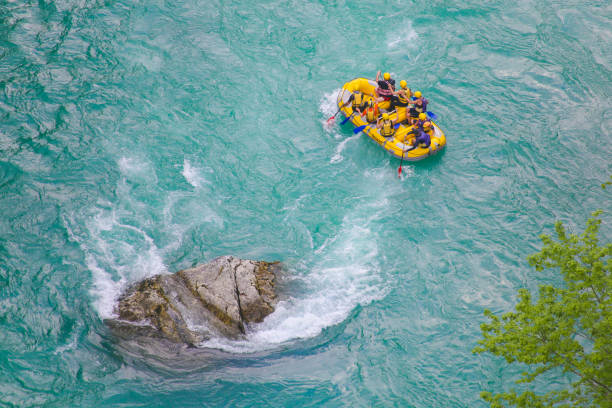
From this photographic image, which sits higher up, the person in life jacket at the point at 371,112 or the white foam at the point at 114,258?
the person in life jacket at the point at 371,112

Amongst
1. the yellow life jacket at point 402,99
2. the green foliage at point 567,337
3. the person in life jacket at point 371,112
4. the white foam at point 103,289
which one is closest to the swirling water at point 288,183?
the white foam at point 103,289

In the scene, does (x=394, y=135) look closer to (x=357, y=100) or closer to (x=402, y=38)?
(x=357, y=100)

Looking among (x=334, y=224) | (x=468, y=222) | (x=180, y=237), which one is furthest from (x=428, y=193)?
(x=180, y=237)

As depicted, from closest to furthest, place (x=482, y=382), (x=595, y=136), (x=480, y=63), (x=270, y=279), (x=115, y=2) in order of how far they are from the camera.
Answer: (x=482, y=382) < (x=270, y=279) < (x=595, y=136) < (x=480, y=63) < (x=115, y=2)

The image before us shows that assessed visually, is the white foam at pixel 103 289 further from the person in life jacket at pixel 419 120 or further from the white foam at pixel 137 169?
the person in life jacket at pixel 419 120

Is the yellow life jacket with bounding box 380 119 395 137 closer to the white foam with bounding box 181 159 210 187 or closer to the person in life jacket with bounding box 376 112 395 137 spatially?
the person in life jacket with bounding box 376 112 395 137

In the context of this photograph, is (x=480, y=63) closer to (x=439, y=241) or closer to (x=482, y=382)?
(x=439, y=241)

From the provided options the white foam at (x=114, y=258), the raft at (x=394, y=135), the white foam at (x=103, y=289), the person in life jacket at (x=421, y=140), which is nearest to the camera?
the white foam at (x=103, y=289)
